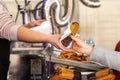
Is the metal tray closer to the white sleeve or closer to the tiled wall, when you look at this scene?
the white sleeve

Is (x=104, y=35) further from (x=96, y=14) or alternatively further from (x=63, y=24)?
(x=63, y=24)

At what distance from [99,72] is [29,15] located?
1.08m

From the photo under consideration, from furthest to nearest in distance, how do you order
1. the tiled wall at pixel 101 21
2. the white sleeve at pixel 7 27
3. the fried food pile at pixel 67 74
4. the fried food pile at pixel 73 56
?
1. the tiled wall at pixel 101 21
2. the fried food pile at pixel 73 56
3. the fried food pile at pixel 67 74
4. the white sleeve at pixel 7 27

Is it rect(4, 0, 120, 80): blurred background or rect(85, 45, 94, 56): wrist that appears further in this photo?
rect(4, 0, 120, 80): blurred background

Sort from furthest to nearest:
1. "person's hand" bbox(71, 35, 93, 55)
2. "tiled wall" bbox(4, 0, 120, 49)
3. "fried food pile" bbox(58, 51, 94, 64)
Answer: "tiled wall" bbox(4, 0, 120, 49)
"fried food pile" bbox(58, 51, 94, 64)
"person's hand" bbox(71, 35, 93, 55)

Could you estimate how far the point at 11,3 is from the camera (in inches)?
90.7

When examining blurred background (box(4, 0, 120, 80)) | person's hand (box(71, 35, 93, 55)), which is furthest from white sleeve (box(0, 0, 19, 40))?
blurred background (box(4, 0, 120, 80))

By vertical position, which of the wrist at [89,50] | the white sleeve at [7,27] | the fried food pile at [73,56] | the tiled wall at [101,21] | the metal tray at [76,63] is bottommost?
the metal tray at [76,63]

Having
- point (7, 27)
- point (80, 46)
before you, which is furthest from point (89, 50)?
point (7, 27)

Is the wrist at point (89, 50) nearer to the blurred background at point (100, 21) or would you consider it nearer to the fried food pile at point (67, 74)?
the fried food pile at point (67, 74)

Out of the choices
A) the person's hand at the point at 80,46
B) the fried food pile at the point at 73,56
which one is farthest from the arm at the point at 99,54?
the fried food pile at the point at 73,56

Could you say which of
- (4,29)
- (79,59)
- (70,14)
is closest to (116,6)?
(70,14)

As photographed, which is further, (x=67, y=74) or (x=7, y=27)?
(x=67, y=74)

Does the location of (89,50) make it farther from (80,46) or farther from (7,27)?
(7,27)
